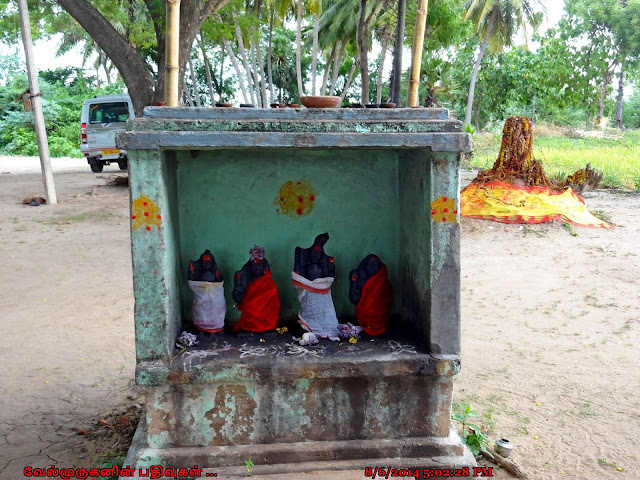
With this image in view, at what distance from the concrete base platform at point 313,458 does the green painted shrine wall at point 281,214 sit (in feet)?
3.00

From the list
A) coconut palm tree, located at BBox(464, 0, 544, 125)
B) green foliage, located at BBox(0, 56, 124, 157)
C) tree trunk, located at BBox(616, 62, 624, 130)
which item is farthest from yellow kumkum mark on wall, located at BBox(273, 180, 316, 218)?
tree trunk, located at BBox(616, 62, 624, 130)

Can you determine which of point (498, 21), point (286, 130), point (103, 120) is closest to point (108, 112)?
point (103, 120)

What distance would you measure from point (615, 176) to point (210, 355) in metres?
12.9

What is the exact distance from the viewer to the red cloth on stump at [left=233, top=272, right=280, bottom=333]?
3199mm

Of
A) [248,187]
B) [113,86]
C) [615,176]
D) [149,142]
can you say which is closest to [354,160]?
[248,187]

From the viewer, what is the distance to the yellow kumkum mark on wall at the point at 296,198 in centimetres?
345

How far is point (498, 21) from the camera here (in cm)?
2358

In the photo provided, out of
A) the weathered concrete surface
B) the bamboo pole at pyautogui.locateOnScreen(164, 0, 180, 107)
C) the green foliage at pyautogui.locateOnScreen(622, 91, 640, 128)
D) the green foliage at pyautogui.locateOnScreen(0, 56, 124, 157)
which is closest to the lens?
the weathered concrete surface

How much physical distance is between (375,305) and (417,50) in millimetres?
1518

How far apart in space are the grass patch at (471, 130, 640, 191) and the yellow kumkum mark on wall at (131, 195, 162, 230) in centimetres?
1138

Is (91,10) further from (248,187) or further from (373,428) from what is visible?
(373,428)

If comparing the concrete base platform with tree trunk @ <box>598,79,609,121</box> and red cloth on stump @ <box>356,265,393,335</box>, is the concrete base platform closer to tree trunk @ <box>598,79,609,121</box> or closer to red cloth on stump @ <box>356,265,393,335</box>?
red cloth on stump @ <box>356,265,393,335</box>

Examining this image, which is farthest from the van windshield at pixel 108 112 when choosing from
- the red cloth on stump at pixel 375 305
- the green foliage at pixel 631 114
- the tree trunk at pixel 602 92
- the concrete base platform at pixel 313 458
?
the green foliage at pixel 631 114

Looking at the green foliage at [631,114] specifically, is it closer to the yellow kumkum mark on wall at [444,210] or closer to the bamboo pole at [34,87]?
the bamboo pole at [34,87]
